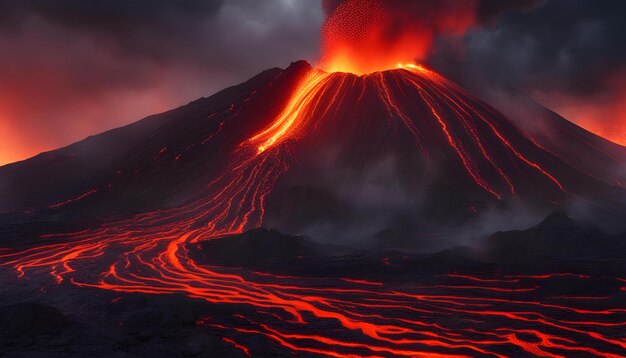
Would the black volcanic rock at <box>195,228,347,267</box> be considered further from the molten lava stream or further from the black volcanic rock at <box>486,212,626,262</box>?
the black volcanic rock at <box>486,212,626,262</box>

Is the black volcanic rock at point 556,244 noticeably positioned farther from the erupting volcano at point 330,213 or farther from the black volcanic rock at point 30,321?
the black volcanic rock at point 30,321

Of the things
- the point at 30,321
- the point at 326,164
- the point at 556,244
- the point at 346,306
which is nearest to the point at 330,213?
the point at 326,164

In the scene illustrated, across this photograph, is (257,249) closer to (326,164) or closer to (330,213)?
(330,213)

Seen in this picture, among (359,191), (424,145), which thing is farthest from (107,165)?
(424,145)

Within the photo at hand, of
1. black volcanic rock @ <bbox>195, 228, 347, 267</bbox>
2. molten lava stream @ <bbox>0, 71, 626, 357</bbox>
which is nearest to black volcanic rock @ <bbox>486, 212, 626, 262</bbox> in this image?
molten lava stream @ <bbox>0, 71, 626, 357</bbox>

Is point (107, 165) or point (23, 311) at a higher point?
point (107, 165)

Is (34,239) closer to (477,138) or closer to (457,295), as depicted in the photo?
(457,295)
